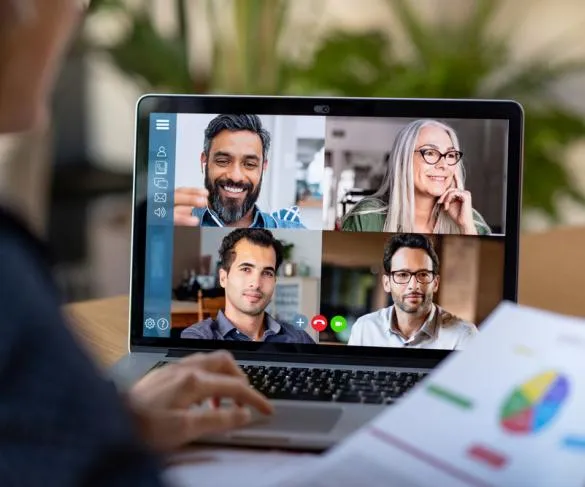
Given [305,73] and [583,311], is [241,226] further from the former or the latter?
[305,73]

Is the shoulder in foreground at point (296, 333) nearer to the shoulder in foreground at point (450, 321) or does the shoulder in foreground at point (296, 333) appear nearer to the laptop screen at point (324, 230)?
the laptop screen at point (324, 230)

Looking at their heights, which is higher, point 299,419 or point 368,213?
point 368,213

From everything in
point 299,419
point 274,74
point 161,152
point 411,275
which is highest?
point 274,74

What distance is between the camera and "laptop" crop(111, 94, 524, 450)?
3.36 ft

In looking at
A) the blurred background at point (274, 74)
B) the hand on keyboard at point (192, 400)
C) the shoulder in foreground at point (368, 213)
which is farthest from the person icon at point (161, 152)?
the blurred background at point (274, 74)

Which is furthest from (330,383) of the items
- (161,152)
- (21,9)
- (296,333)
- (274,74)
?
(274,74)

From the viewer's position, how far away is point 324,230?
1.04m

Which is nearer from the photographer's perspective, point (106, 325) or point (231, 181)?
point (231, 181)

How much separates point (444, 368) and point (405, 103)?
0.48m

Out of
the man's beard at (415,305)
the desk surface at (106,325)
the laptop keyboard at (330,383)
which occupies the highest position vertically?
the man's beard at (415,305)

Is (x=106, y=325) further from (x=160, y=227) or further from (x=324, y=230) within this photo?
(x=324, y=230)

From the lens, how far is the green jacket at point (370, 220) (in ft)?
3.38

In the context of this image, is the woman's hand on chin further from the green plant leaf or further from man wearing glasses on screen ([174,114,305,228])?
the green plant leaf

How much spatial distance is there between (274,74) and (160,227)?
1831mm
